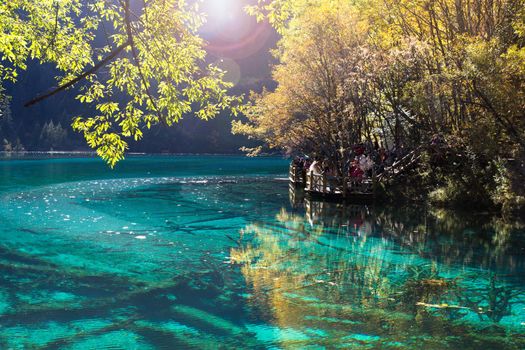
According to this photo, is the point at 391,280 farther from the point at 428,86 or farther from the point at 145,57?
the point at 428,86

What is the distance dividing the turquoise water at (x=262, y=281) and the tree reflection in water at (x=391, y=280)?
42 mm

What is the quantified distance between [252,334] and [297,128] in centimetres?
2629

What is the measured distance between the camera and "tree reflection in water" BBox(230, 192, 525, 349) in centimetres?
841

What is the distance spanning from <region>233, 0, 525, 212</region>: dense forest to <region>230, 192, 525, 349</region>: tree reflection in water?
3.28 meters

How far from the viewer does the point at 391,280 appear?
1162 cm

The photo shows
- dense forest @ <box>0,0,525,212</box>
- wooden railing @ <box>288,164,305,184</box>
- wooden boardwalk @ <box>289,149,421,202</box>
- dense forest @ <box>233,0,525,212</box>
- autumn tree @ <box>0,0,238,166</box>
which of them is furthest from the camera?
wooden railing @ <box>288,164,305,184</box>

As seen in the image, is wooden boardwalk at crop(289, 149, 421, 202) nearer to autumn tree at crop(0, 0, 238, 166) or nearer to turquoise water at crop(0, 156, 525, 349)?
turquoise water at crop(0, 156, 525, 349)

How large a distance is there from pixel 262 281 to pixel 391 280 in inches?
122

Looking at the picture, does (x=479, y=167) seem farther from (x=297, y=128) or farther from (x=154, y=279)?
(x=154, y=279)

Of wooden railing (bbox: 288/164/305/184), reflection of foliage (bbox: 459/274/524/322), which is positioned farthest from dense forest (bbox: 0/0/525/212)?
reflection of foliage (bbox: 459/274/524/322)

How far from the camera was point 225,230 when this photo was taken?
61.5ft

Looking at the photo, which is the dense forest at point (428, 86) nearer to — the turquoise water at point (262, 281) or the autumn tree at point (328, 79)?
the autumn tree at point (328, 79)

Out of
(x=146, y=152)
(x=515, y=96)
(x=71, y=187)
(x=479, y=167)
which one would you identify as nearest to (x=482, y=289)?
(x=515, y=96)

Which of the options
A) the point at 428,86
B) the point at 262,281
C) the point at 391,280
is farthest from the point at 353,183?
the point at 262,281
